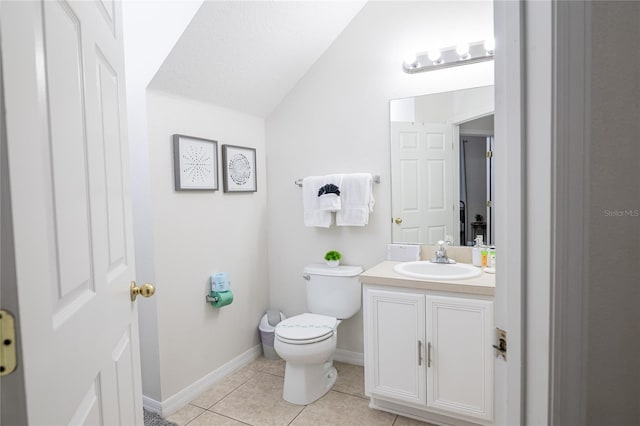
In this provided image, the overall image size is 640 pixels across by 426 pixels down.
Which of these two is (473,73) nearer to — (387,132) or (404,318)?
(387,132)

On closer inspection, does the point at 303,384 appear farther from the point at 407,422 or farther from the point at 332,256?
the point at 332,256

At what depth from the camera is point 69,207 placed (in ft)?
Result: 2.29

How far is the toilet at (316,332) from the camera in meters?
2.10

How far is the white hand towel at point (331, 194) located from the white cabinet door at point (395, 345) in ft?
2.31

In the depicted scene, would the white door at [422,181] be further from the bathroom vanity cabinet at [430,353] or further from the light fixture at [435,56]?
the bathroom vanity cabinet at [430,353]

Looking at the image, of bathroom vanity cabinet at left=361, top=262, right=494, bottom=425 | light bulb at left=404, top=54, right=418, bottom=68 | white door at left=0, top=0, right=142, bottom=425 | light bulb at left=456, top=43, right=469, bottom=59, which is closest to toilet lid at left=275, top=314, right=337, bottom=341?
bathroom vanity cabinet at left=361, top=262, right=494, bottom=425

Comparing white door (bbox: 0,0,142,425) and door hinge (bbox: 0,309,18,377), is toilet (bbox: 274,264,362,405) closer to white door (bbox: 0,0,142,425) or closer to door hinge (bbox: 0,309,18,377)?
white door (bbox: 0,0,142,425)

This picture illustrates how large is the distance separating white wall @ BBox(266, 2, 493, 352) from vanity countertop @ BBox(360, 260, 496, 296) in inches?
22.3

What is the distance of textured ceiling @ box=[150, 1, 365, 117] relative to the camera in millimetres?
1930

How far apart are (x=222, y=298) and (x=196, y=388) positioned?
0.57m

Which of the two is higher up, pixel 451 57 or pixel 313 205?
pixel 451 57

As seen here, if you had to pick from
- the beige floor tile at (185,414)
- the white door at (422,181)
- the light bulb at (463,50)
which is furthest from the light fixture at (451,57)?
the beige floor tile at (185,414)

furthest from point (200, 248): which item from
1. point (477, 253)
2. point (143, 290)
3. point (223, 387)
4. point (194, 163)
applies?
point (477, 253)

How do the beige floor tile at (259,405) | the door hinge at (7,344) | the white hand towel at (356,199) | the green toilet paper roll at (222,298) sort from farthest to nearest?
the white hand towel at (356,199) < the green toilet paper roll at (222,298) < the beige floor tile at (259,405) < the door hinge at (7,344)
